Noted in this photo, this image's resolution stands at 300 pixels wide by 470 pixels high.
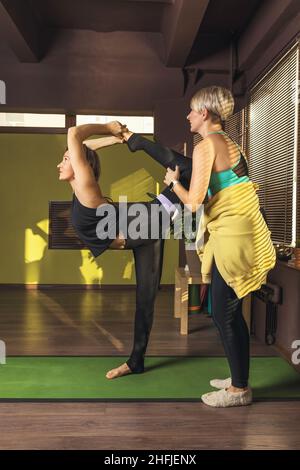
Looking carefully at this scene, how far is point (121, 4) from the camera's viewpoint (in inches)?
180

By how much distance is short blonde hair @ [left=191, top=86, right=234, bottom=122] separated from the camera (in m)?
2.27

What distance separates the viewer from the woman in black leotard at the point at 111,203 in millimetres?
2463

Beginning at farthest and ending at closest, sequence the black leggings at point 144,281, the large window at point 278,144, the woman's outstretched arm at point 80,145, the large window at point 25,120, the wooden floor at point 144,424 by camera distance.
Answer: the large window at point 25,120 < the large window at point 278,144 < the black leggings at point 144,281 < the woman's outstretched arm at point 80,145 < the wooden floor at point 144,424

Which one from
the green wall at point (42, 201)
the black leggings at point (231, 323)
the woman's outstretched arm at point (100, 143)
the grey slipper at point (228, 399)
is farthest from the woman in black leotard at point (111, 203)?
the green wall at point (42, 201)

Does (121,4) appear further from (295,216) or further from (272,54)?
(295,216)

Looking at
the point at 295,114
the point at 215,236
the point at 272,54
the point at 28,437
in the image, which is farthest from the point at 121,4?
the point at 28,437

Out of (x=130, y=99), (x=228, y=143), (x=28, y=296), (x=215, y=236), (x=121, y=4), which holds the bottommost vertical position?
(x=28, y=296)

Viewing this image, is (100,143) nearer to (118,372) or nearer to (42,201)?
(118,372)

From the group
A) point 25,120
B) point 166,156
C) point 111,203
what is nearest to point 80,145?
point 111,203

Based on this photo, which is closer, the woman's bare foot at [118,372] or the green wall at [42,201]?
the woman's bare foot at [118,372]

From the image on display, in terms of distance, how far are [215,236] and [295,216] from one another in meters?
1.29

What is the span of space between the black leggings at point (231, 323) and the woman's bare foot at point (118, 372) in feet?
2.62

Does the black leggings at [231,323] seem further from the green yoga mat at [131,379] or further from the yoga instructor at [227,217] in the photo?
the green yoga mat at [131,379]

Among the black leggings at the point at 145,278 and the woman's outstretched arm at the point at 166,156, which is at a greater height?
the woman's outstretched arm at the point at 166,156
